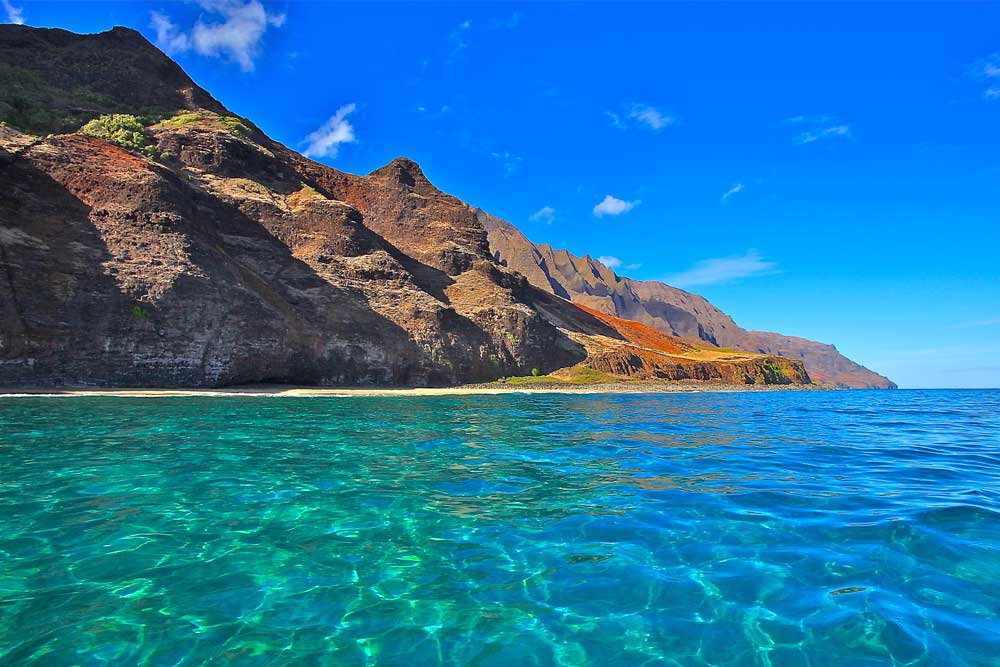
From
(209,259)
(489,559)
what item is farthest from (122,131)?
(489,559)

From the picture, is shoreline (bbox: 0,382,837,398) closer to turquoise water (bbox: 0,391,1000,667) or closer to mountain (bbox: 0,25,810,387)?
mountain (bbox: 0,25,810,387)

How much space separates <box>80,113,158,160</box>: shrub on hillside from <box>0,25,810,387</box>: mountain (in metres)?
0.23

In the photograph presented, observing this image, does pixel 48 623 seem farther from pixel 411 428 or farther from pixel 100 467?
pixel 411 428

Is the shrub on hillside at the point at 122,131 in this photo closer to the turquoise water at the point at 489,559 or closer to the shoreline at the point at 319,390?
the shoreline at the point at 319,390

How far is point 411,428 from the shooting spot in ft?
67.9

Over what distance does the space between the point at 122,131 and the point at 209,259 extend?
2887cm

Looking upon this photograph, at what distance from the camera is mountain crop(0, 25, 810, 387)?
122 feet

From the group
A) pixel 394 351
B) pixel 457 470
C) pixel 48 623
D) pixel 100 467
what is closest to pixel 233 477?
pixel 100 467

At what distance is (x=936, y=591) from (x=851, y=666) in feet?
7.81

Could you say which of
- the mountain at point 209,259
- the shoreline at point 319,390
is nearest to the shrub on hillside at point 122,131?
the mountain at point 209,259

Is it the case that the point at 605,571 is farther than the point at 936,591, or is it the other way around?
the point at 605,571

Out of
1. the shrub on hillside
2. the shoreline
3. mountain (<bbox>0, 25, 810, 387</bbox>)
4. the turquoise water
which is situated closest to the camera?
the turquoise water

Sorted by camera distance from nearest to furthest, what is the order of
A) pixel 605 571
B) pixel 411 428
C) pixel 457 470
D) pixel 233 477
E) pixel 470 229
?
1. pixel 605 571
2. pixel 233 477
3. pixel 457 470
4. pixel 411 428
5. pixel 470 229

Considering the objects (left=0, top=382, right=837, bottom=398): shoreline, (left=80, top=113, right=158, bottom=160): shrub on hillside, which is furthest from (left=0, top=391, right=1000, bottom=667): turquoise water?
(left=80, top=113, right=158, bottom=160): shrub on hillside
